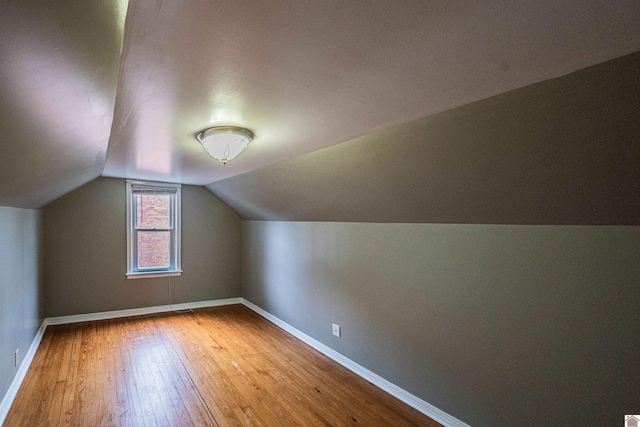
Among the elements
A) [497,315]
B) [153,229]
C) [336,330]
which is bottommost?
[336,330]

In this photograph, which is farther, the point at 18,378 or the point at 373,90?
the point at 18,378

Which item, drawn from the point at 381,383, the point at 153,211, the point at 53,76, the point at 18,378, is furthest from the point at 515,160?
the point at 153,211

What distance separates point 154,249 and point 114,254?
529 mm

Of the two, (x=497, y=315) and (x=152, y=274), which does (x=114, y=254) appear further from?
(x=497, y=315)

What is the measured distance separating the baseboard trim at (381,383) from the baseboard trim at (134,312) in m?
1.51

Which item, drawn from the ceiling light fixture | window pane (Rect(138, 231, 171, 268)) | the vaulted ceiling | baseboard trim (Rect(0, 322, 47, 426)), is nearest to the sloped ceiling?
the vaulted ceiling

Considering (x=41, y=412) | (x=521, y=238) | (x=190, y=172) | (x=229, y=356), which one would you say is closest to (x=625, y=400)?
(x=521, y=238)

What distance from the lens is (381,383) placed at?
297cm

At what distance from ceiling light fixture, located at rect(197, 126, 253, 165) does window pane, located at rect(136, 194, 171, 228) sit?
10.8 feet

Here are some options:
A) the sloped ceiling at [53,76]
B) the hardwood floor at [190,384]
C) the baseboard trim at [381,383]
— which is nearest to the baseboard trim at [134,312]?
the hardwood floor at [190,384]

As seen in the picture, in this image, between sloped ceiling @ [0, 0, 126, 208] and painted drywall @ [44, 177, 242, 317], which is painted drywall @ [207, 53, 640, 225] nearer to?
sloped ceiling @ [0, 0, 126, 208]

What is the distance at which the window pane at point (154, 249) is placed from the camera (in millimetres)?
5121

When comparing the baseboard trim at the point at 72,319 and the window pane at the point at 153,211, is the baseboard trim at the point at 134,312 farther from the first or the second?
the window pane at the point at 153,211

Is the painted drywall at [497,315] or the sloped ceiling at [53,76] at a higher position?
the sloped ceiling at [53,76]
